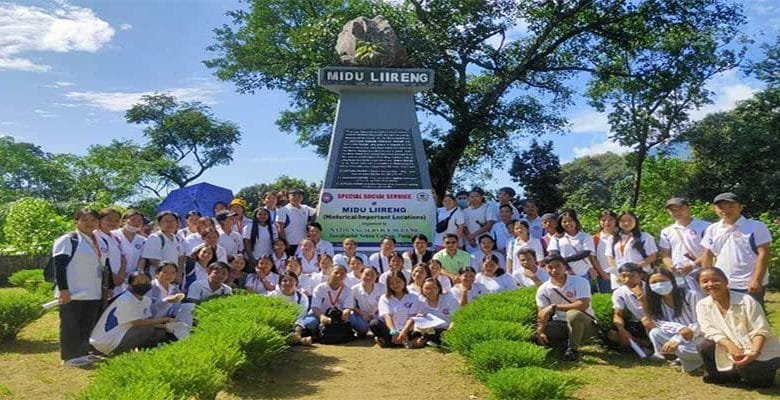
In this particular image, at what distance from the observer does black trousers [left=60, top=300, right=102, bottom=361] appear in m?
5.42

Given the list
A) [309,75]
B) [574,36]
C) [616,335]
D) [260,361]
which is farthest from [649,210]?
[260,361]

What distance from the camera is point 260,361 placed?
4.88 meters

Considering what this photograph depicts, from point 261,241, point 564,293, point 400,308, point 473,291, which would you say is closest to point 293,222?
point 261,241

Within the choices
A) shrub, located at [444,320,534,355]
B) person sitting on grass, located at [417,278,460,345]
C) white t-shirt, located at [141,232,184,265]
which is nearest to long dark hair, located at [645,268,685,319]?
shrub, located at [444,320,534,355]

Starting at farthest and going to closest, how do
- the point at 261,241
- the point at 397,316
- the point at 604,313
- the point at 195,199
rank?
1. the point at 195,199
2. the point at 261,241
3. the point at 397,316
4. the point at 604,313

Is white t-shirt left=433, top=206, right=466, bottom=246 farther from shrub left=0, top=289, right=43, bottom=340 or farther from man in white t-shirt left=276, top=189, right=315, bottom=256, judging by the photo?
shrub left=0, top=289, right=43, bottom=340

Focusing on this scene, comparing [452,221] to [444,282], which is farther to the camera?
[452,221]

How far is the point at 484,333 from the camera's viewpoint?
16.3 feet

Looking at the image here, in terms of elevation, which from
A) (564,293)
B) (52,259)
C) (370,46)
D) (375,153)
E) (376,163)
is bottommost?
Result: (564,293)

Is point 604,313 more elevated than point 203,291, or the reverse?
point 203,291

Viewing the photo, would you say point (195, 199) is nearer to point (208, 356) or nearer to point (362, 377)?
point (362, 377)

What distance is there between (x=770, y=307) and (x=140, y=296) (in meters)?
7.79

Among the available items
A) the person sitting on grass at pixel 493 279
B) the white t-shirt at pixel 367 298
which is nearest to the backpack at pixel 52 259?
the white t-shirt at pixel 367 298

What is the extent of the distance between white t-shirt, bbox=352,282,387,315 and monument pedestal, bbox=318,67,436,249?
2538 millimetres
